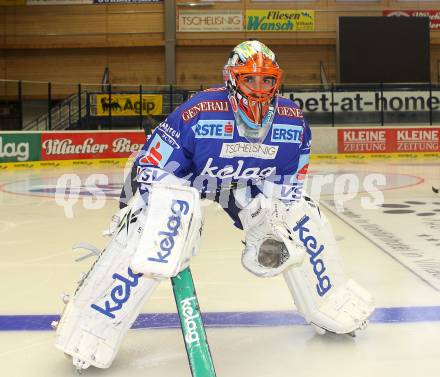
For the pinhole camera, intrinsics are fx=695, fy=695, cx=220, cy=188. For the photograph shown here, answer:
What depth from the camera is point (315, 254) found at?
3.21 meters

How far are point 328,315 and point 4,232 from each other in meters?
4.10

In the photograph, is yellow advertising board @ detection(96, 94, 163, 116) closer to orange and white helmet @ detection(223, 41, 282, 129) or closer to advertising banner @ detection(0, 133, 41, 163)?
advertising banner @ detection(0, 133, 41, 163)

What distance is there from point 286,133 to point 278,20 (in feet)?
69.5

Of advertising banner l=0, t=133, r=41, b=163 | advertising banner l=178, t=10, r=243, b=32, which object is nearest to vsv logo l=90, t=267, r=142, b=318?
advertising banner l=0, t=133, r=41, b=163

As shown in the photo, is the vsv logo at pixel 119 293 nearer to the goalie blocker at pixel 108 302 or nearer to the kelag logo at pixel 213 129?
the goalie blocker at pixel 108 302

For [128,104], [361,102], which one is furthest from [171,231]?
[361,102]

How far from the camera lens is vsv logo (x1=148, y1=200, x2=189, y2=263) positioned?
234 cm

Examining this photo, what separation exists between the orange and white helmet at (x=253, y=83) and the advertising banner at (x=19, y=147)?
1307cm

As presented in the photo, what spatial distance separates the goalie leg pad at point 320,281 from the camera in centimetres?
319

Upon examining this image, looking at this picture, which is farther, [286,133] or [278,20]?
[278,20]

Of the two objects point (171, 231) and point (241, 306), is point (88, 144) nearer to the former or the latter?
point (241, 306)

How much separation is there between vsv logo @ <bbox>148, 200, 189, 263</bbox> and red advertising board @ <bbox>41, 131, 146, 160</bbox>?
14.1 metres

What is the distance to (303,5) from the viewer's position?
23.6 meters

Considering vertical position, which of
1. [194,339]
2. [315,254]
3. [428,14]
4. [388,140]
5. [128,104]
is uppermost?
[428,14]
